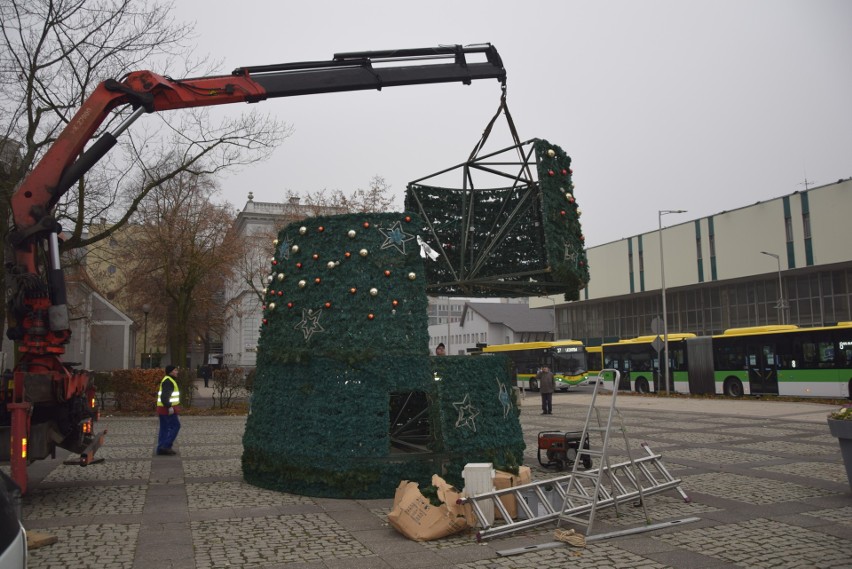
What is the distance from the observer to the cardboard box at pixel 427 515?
6.89 m

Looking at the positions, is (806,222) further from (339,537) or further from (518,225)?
(339,537)

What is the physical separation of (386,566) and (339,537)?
1.10 m

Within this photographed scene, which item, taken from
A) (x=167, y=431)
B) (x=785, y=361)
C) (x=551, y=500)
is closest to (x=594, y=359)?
(x=785, y=361)

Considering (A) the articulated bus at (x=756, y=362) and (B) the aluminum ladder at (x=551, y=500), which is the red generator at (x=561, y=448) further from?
(A) the articulated bus at (x=756, y=362)

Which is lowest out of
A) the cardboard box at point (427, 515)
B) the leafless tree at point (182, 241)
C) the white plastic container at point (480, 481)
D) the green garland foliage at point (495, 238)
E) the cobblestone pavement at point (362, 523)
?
the cobblestone pavement at point (362, 523)

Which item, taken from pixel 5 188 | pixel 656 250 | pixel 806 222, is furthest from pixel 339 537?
pixel 656 250

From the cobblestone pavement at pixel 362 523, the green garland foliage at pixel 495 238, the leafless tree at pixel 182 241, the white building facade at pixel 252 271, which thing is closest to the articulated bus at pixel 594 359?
the white building facade at pixel 252 271

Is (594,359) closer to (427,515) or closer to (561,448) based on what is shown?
(561,448)

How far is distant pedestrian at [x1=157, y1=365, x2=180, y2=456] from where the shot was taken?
1267 cm

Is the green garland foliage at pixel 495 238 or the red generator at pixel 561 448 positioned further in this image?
the red generator at pixel 561 448

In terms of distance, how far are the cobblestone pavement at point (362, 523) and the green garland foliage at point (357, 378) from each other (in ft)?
1.77

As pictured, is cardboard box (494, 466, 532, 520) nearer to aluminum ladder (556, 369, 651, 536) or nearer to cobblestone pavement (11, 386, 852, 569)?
cobblestone pavement (11, 386, 852, 569)

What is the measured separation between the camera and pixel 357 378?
348 inches

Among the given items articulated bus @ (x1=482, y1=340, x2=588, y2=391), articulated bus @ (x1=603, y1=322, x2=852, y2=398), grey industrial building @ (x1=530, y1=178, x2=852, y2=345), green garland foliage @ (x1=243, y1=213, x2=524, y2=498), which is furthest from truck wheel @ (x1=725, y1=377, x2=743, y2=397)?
green garland foliage @ (x1=243, y1=213, x2=524, y2=498)
